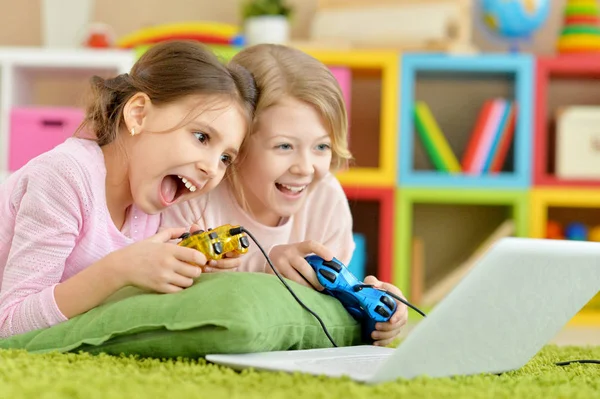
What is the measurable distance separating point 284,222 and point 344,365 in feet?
2.12

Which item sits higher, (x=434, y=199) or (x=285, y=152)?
(x=285, y=152)

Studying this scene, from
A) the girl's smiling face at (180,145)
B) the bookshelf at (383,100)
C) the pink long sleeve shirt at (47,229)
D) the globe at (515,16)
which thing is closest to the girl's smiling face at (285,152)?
the girl's smiling face at (180,145)

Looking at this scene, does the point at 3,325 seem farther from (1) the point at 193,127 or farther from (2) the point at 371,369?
(2) the point at 371,369

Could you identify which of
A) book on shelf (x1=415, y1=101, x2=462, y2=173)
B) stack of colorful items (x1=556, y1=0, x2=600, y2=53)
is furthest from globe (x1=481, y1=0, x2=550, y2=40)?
book on shelf (x1=415, y1=101, x2=462, y2=173)

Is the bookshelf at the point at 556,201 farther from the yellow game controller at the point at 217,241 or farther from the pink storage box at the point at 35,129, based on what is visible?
the yellow game controller at the point at 217,241

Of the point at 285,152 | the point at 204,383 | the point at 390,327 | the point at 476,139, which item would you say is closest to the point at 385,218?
the point at 476,139

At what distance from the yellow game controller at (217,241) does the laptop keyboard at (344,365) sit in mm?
213

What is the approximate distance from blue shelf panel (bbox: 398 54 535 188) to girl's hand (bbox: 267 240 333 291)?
4.74ft

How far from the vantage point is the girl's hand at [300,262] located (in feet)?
4.41

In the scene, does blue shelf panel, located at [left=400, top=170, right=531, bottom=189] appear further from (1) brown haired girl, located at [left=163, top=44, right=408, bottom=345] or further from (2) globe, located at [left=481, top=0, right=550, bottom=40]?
(1) brown haired girl, located at [left=163, top=44, right=408, bottom=345]

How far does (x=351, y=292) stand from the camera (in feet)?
4.33

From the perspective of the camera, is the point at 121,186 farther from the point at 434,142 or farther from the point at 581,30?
the point at 581,30

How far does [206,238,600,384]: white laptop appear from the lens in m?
0.90

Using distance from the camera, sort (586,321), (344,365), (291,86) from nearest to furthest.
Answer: (344,365) → (291,86) → (586,321)
